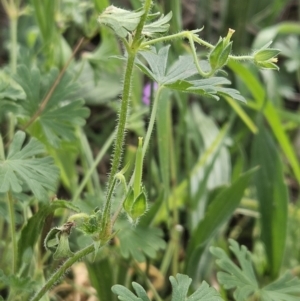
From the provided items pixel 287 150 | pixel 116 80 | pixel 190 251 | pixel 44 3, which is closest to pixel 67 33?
pixel 116 80

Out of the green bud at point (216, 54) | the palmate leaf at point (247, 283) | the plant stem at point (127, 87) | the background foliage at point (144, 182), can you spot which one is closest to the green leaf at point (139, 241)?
the background foliage at point (144, 182)

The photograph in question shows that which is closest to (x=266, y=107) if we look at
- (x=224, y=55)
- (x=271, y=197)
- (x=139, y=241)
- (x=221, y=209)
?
(x=271, y=197)

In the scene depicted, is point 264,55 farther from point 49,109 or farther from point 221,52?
point 49,109

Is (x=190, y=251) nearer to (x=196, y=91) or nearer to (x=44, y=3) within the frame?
(x=196, y=91)

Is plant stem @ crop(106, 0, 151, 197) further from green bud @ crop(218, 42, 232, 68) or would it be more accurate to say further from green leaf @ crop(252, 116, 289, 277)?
green leaf @ crop(252, 116, 289, 277)

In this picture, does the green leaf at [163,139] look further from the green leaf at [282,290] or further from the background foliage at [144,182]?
the green leaf at [282,290]

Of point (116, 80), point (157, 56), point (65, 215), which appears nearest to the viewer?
point (157, 56)

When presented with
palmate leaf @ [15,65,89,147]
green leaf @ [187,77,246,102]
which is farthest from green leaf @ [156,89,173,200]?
green leaf @ [187,77,246,102]
